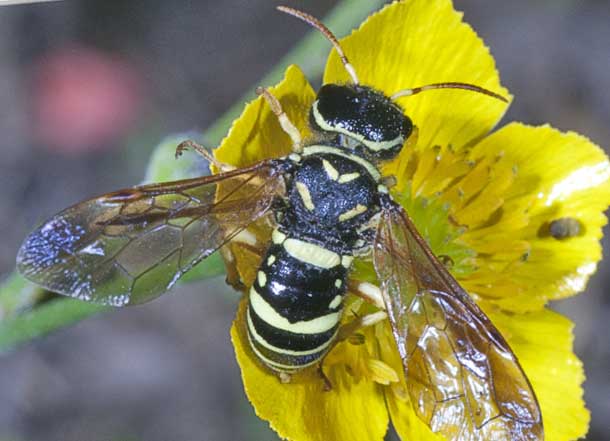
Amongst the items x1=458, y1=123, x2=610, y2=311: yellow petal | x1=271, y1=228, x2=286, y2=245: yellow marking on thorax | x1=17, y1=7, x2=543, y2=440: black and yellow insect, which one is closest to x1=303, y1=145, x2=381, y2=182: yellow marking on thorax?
x1=17, y1=7, x2=543, y2=440: black and yellow insect

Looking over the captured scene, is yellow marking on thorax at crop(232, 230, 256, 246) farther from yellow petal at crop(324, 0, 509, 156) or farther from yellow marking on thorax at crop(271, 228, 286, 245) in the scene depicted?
yellow petal at crop(324, 0, 509, 156)

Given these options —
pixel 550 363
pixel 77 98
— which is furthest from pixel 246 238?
pixel 77 98

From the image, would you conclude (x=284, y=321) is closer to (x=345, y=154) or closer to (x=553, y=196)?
(x=345, y=154)

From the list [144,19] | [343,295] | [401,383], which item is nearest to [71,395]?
[144,19]

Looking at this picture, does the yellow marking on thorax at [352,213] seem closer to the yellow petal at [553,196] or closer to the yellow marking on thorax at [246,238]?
the yellow marking on thorax at [246,238]

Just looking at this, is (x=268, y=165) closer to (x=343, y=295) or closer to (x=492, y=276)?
(x=343, y=295)

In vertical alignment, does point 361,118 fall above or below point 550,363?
above
